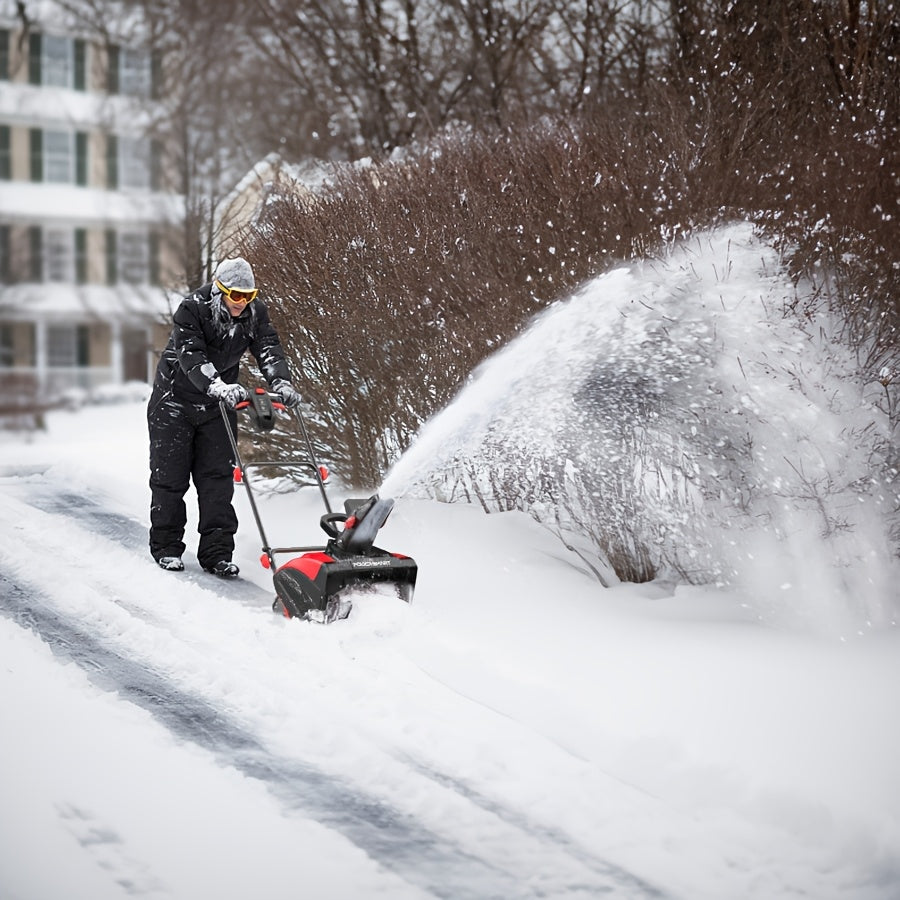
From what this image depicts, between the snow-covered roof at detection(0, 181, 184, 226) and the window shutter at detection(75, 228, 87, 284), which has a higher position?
the snow-covered roof at detection(0, 181, 184, 226)

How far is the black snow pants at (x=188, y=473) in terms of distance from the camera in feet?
19.9

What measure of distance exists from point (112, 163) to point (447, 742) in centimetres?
1972

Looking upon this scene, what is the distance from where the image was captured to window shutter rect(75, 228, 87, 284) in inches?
858

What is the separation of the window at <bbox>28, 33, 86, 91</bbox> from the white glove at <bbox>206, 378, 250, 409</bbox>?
18224mm

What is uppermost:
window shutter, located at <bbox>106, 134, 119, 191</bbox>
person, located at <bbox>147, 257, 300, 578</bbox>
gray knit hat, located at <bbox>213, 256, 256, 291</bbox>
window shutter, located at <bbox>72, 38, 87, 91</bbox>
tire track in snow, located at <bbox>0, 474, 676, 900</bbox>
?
window shutter, located at <bbox>72, 38, 87, 91</bbox>

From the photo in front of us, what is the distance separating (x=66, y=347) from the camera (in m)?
22.4

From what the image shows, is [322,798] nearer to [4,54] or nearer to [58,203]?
[58,203]

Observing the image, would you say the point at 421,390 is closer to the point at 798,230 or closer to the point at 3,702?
the point at 798,230

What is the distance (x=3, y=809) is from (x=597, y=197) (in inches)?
157

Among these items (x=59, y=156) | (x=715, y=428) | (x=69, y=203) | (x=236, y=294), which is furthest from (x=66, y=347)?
(x=715, y=428)

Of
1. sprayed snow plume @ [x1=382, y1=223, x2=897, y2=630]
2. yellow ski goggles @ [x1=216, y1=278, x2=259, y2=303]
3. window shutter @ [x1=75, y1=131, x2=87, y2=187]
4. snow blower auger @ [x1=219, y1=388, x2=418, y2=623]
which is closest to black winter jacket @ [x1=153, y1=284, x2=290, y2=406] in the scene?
yellow ski goggles @ [x1=216, y1=278, x2=259, y2=303]

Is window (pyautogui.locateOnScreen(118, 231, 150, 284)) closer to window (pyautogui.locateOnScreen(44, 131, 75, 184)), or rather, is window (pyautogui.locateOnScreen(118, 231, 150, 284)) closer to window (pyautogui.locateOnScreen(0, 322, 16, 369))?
window (pyautogui.locateOnScreen(0, 322, 16, 369))

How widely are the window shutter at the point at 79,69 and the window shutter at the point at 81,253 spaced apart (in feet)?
9.43

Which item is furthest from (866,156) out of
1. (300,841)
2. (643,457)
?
(300,841)
